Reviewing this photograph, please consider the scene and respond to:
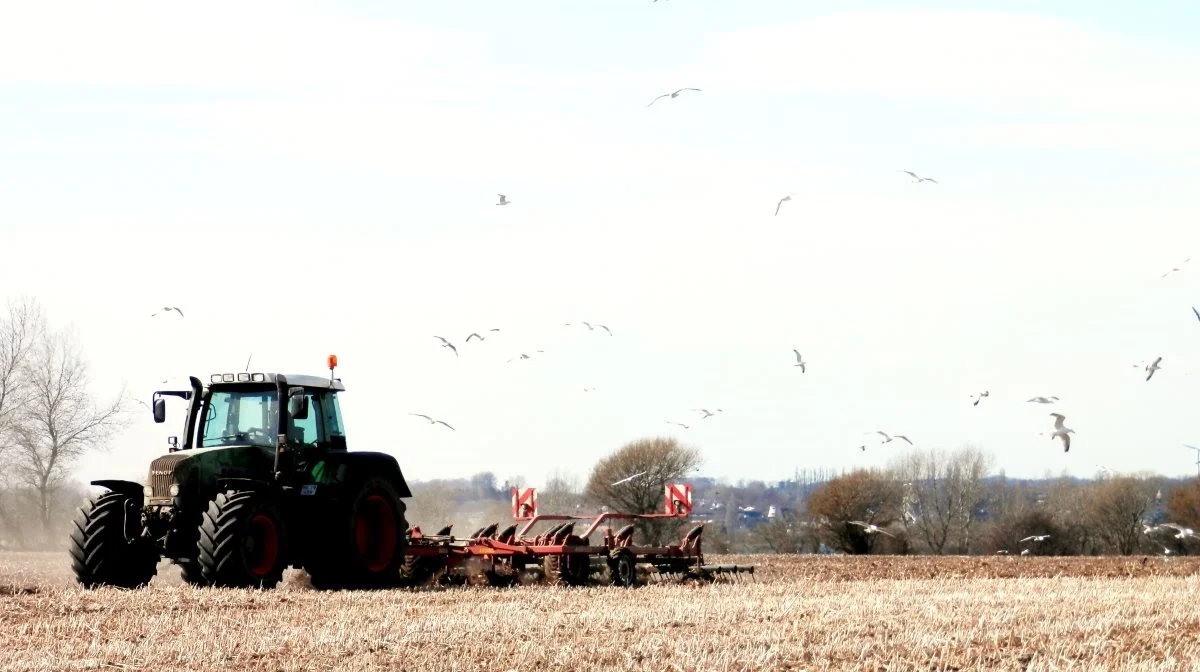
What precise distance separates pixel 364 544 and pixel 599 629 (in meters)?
6.17

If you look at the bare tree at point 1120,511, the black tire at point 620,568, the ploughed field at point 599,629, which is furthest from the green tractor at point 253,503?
the bare tree at point 1120,511

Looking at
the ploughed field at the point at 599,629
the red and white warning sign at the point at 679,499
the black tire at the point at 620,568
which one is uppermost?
the red and white warning sign at the point at 679,499

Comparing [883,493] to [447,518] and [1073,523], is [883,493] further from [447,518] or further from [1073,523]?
[447,518]

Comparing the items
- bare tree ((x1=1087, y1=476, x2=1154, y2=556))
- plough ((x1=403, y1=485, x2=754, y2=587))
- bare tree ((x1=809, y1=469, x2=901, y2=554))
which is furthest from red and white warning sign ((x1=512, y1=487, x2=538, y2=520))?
bare tree ((x1=1087, y1=476, x2=1154, y2=556))

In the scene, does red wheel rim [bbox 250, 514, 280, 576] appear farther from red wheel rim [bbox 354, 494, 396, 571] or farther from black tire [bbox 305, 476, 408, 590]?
red wheel rim [bbox 354, 494, 396, 571]

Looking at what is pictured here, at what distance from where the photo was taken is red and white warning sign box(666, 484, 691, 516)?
68.5ft

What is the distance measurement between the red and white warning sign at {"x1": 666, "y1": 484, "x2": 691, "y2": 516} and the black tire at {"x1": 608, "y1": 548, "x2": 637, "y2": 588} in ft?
6.90

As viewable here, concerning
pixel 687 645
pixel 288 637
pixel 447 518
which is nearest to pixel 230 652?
pixel 288 637

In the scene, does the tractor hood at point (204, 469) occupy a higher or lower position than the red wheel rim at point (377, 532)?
higher

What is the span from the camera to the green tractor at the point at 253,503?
16.2 m

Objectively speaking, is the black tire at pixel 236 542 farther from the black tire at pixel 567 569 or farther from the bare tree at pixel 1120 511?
the bare tree at pixel 1120 511

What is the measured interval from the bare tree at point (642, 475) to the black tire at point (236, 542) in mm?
26622

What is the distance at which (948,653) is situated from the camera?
11.2 meters

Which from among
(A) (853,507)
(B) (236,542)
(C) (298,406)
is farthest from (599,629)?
(A) (853,507)
